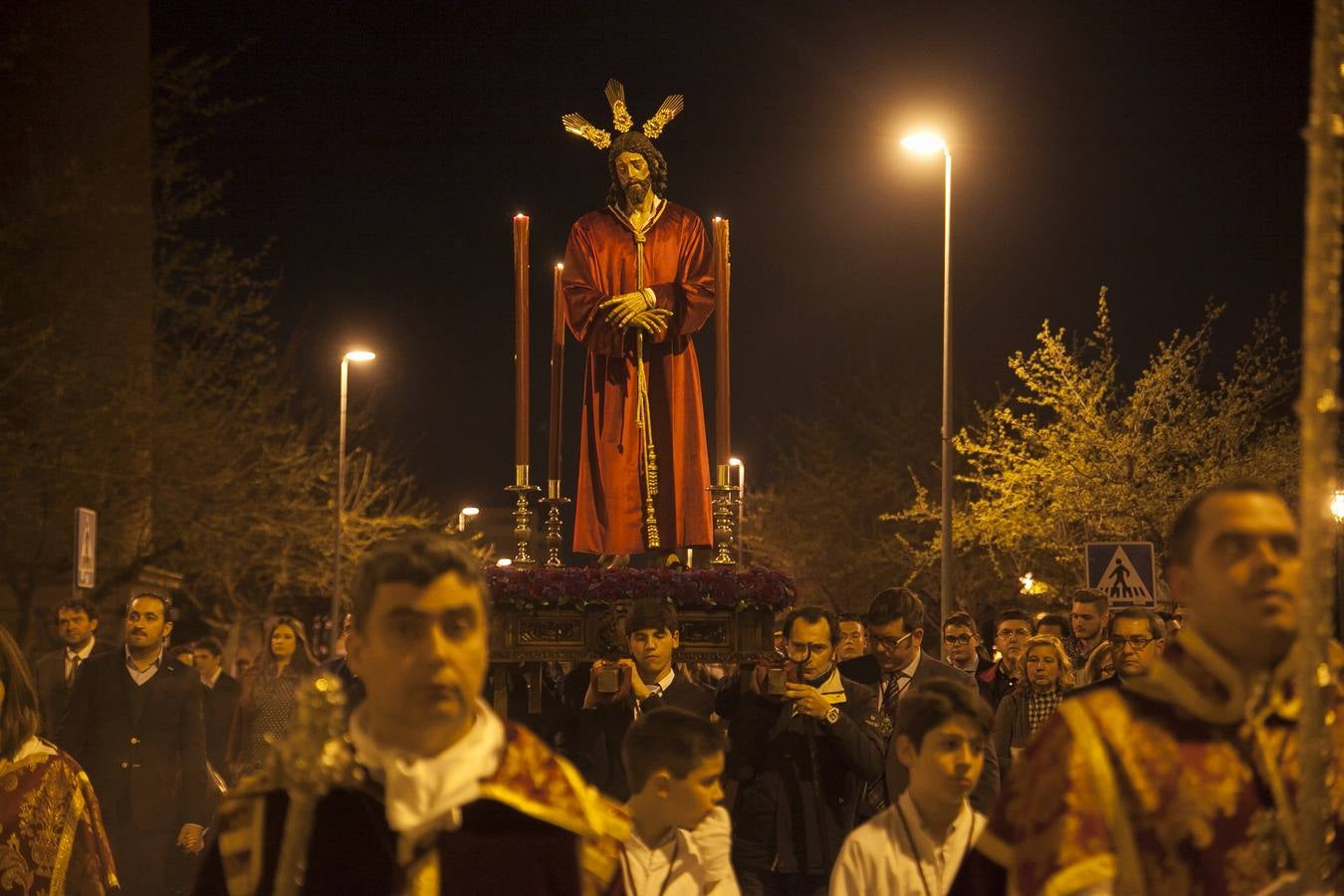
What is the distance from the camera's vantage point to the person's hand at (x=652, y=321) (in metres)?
10.5

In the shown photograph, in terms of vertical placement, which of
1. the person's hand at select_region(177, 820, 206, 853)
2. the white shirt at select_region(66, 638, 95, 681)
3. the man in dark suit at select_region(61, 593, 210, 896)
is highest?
the white shirt at select_region(66, 638, 95, 681)

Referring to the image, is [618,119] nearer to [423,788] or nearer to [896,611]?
[896,611]

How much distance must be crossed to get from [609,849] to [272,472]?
2773 cm

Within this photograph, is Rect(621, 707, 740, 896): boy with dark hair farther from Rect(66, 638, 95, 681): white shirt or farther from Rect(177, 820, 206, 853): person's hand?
Rect(66, 638, 95, 681): white shirt

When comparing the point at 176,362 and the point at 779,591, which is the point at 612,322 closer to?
the point at 779,591

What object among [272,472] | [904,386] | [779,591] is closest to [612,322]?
[779,591]

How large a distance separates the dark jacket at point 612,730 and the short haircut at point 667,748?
273cm

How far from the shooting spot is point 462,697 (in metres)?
3.46

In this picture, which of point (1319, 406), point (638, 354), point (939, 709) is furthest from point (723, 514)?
point (1319, 406)

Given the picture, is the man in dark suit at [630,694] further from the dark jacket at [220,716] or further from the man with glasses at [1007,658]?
the dark jacket at [220,716]

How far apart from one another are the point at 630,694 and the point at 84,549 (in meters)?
6.86

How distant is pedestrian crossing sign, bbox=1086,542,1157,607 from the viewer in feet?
48.1

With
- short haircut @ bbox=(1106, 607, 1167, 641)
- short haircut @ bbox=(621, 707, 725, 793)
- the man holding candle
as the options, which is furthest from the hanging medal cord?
short haircut @ bbox=(621, 707, 725, 793)

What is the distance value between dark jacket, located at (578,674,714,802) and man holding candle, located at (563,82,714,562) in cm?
232
